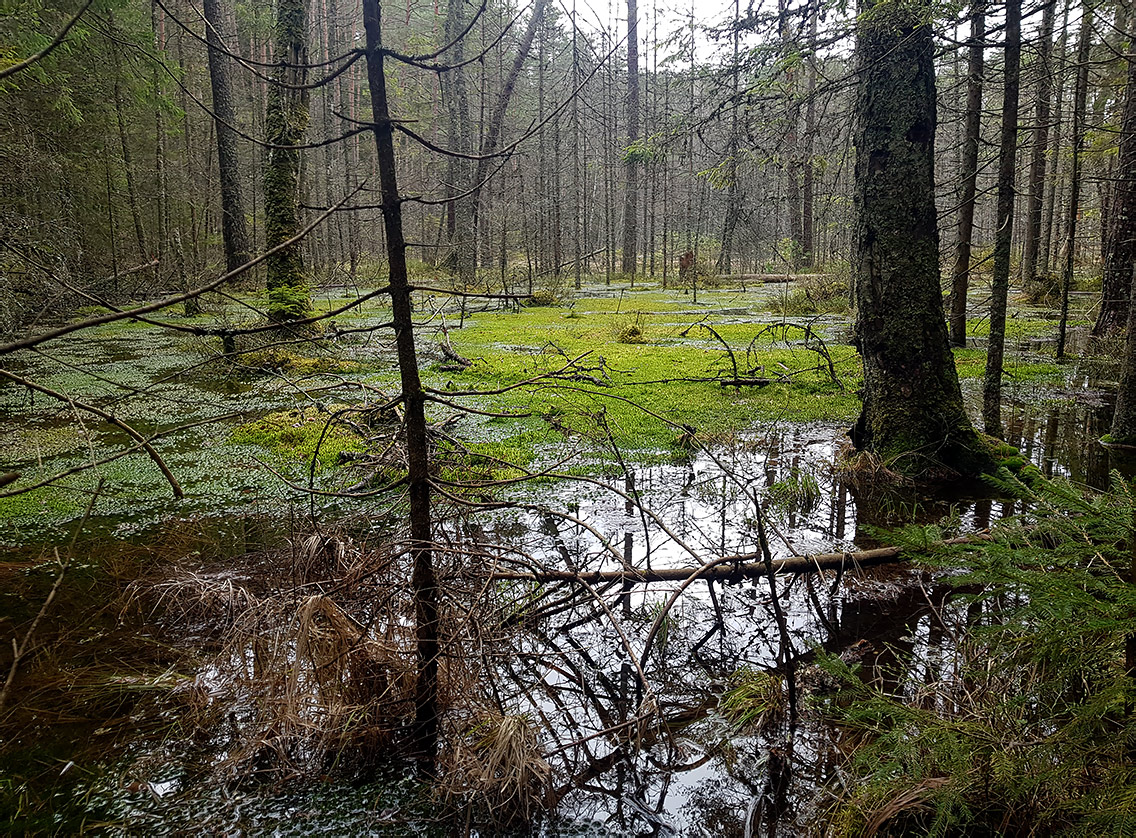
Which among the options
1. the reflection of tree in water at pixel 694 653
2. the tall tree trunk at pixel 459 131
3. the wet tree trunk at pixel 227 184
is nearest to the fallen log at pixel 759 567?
the reflection of tree in water at pixel 694 653

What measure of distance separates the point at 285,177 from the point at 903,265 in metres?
8.59

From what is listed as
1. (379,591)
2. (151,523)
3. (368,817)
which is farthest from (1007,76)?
(151,523)

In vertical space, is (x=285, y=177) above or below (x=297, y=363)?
above

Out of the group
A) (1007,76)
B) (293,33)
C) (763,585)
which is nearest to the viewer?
(763,585)

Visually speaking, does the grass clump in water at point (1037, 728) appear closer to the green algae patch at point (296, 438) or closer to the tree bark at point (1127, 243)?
the tree bark at point (1127, 243)

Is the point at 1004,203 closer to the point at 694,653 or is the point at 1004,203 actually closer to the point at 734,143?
the point at 734,143

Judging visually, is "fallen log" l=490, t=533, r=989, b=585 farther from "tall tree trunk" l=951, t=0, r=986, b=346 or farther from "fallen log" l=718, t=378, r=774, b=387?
"fallen log" l=718, t=378, r=774, b=387

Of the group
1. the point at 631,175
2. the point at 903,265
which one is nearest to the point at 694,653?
the point at 903,265

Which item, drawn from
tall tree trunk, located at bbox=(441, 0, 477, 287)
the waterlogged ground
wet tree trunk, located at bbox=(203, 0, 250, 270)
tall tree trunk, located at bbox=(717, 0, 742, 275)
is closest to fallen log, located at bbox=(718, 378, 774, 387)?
the waterlogged ground

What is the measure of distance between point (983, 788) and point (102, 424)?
7.78 m

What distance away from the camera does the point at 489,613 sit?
2.50 meters

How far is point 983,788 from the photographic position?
1826mm

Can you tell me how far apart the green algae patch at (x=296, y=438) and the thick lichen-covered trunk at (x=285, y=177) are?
306 cm

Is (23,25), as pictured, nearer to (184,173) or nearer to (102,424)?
(102,424)
